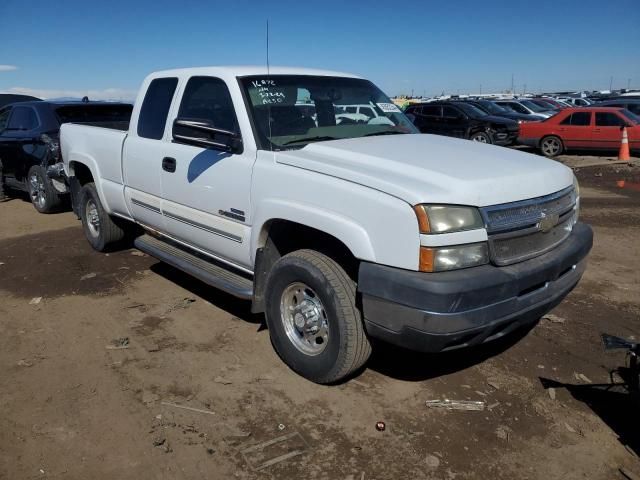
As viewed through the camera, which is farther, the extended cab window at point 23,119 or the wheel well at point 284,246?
the extended cab window at point 23,119

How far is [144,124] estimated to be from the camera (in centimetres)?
498

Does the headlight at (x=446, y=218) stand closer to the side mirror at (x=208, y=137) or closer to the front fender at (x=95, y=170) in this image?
the side mirror at (x=208, y=137)

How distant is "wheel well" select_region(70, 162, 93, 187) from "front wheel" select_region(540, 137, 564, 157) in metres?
13.5

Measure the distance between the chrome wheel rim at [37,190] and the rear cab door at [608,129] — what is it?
13984 mm

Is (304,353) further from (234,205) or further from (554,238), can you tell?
(554,238)

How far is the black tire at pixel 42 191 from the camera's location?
27.7 ft

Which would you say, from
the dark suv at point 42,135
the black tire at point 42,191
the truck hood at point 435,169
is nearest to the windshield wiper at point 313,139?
the truck hood at point 435,169

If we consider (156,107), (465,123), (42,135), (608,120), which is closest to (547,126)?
(608,120)

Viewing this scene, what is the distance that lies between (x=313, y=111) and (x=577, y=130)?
13789 millimetres

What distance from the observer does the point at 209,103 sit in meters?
4.32

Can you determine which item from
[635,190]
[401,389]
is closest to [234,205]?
[401,389]

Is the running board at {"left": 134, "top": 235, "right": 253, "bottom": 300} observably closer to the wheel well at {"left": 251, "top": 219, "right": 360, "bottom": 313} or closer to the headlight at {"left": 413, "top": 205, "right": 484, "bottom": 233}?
the wheel well at {"left": 251, "top": 219, "right": 360, "bottom": 313}

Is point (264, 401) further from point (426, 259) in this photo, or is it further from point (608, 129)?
point (608, 129)

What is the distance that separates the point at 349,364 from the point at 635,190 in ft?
31.2
